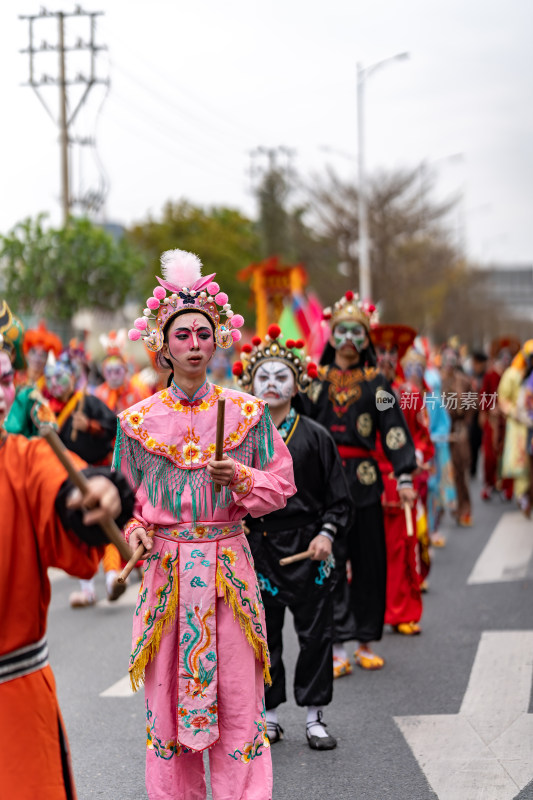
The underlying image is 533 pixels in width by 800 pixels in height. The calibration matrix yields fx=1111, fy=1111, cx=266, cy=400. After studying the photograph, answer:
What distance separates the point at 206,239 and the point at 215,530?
40.7 metres

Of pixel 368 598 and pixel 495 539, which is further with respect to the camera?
pixel 495 539

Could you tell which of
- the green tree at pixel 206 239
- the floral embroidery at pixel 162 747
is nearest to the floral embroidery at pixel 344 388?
the floral embroidery at pixel 162 747

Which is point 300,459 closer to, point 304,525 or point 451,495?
point 304,525

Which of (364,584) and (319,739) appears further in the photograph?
(364,584)

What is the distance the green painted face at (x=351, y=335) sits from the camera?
6.64 metres

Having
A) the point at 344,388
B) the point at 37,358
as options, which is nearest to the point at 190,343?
the point at 344,388

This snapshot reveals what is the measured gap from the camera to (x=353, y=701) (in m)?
5.96

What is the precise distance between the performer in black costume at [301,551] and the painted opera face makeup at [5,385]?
230cm

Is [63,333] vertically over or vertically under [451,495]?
over

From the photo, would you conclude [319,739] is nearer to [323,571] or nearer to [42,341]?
[323,571]

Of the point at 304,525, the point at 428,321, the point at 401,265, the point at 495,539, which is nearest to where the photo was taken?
the point at 304,525

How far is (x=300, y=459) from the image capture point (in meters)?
5.29

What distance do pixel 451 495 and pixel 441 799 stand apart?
7.37 metres

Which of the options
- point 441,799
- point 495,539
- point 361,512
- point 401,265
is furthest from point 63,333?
point 441,799
